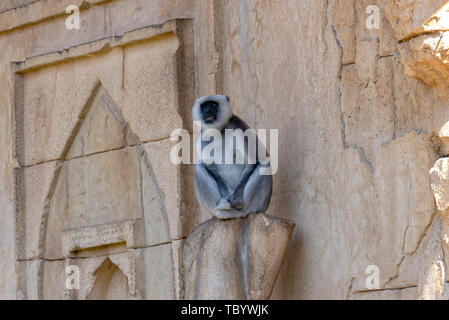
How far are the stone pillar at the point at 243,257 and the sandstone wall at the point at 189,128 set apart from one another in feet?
1.18

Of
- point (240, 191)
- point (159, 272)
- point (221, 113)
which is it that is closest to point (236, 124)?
point (221, 113)

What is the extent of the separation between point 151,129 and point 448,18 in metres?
2.98

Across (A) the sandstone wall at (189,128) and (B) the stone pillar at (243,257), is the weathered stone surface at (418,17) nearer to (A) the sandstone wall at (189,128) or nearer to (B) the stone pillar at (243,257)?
(A) the sandstone wall at (189,128)

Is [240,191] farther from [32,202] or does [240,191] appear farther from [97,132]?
[32,202]

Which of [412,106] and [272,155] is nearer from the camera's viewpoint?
[412,106]

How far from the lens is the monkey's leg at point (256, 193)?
8.15 metres

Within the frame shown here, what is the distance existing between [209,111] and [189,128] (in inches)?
36.1

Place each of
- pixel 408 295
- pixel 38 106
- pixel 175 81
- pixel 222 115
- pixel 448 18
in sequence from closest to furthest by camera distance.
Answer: pixel 448 18 → pixel 408 295 → pixel 222 115 → pixel 175 81 → pixel 38 106

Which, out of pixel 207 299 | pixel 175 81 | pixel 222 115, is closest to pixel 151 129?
pixel 175 81

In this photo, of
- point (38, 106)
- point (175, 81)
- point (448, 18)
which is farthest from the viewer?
point (38, 106)

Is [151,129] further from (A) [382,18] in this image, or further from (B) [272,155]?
(A) [382,18]

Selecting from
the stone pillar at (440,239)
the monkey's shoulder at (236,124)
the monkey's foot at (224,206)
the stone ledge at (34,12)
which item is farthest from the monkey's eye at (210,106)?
the stone ledge at (34,12)

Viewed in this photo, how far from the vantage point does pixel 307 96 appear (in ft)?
27.9

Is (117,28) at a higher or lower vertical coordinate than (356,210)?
higher
